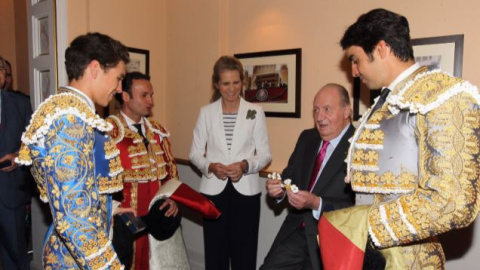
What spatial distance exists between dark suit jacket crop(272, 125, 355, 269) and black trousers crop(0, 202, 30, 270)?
214 cm

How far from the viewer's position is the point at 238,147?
2.94 m

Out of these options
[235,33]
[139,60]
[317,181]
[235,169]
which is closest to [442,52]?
[317,181]

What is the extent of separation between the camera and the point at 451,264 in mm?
2422

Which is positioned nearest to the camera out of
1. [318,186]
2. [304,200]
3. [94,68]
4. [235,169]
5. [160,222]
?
[94,68]

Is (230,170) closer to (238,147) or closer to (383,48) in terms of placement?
(238,147)

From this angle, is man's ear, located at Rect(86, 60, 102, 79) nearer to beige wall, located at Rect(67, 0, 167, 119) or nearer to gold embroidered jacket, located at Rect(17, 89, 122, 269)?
gold embroidered jacket, located at Rect(17, 89, 122, 269)

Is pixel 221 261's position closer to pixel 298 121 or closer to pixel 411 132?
pixel 298 121

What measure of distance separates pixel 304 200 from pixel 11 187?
2372mm

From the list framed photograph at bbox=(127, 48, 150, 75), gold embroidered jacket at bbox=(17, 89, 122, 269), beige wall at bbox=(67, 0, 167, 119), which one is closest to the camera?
gold embroidered jacket at bbox=(17, 89, 122, 269)

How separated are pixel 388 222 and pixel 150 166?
178 cm

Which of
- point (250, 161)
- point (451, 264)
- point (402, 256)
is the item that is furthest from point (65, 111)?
point (451, 264)

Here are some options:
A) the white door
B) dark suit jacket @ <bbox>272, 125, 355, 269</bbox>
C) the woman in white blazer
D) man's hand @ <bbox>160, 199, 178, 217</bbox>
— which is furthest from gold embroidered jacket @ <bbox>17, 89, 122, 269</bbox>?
the white door

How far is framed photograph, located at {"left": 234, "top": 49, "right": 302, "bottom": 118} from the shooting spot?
316 cm

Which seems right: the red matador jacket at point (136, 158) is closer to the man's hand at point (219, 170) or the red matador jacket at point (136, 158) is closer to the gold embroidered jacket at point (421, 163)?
the man's hand at point (219, 170)
